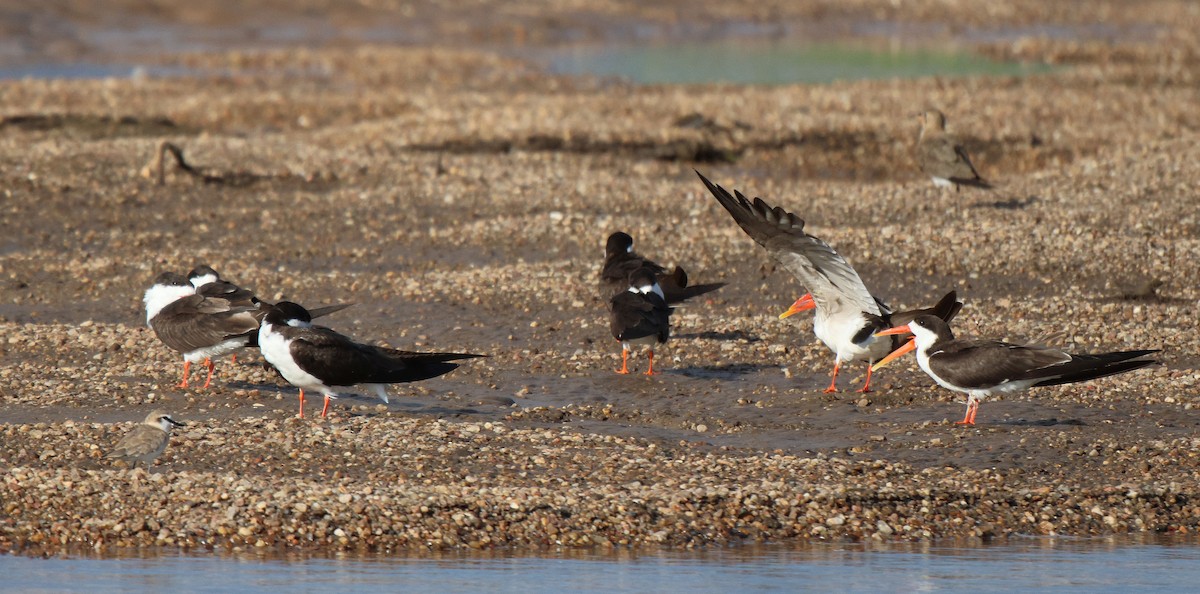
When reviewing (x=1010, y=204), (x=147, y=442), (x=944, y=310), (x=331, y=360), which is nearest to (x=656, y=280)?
(x=944, y=310)

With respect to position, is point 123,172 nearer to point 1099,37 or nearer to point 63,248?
point 63,248

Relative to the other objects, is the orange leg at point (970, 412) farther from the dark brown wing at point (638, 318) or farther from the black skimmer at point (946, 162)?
the black skimmer at point (946, 162)

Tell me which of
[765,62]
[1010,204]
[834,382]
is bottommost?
[834,382]

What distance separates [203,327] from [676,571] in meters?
5.38

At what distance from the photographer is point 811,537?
9.33 m

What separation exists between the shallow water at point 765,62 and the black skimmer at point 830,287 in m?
Result: 28.0

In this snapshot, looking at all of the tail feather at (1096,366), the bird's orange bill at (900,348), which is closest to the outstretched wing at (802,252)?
the bird's orange bill at (900,348)

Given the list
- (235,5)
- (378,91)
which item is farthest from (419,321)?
(235,5)

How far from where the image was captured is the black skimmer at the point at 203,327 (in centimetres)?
1220

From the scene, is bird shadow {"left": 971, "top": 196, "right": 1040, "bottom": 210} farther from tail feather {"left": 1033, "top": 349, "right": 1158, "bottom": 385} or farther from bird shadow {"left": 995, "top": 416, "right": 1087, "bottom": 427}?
tail feather {"left": 1033, "top": 349, "right": 1158, "bottom": 385}

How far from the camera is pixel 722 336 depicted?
48.8ft

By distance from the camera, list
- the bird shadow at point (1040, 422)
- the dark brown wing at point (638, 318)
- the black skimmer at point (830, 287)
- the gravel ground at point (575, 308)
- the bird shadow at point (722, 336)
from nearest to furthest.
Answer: the gravel ground at point (575, 308), the black skimmer at point (830, 287), the bird shadow at point (1040, 422), the dark brown wing at point (638, 318), the bird shadow at point (722, 336)

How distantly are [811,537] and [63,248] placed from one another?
43.0 ft

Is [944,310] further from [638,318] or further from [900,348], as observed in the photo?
[638,318]
